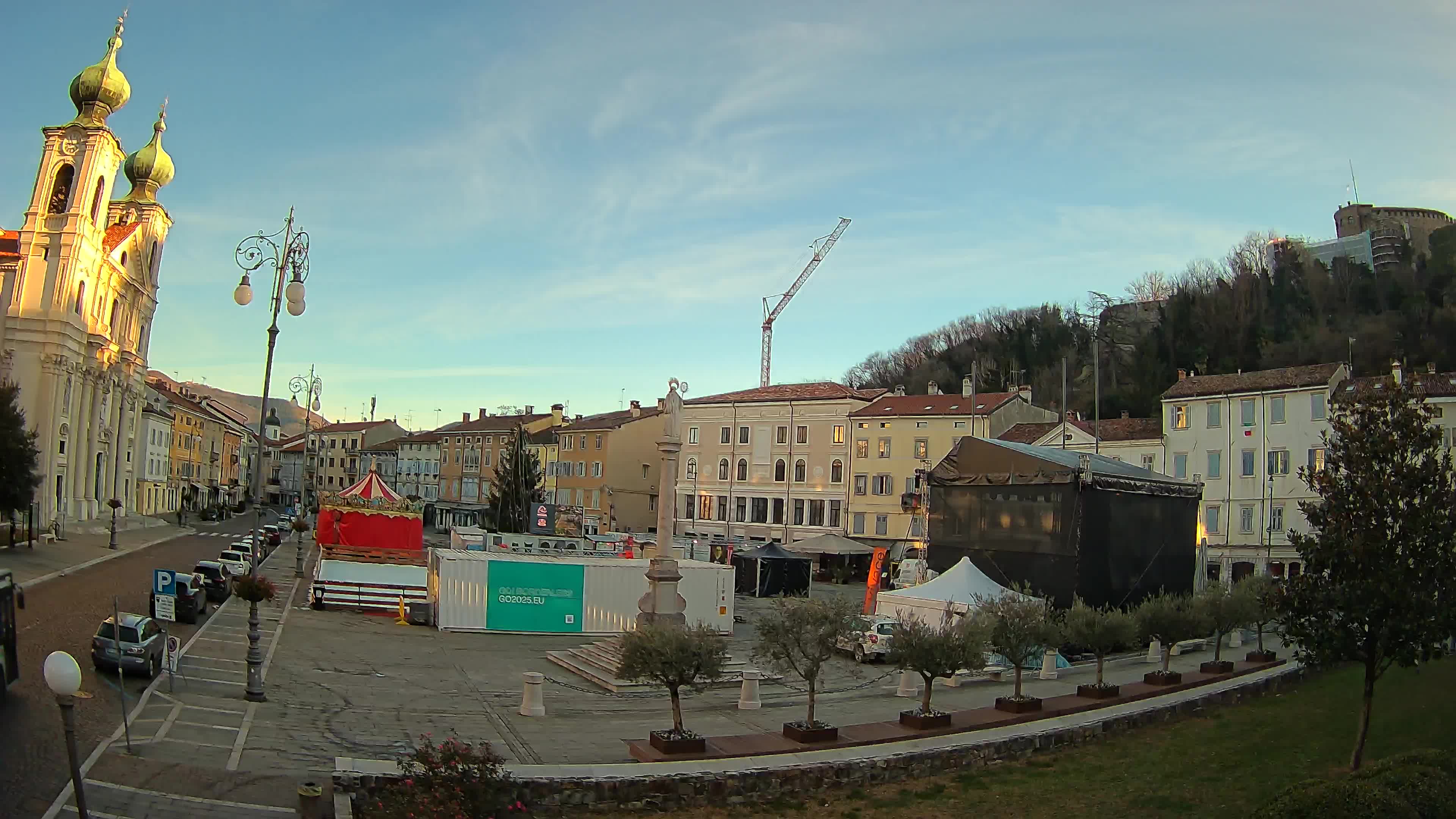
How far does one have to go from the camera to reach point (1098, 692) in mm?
20234

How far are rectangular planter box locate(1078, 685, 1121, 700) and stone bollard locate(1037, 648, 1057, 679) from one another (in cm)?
316

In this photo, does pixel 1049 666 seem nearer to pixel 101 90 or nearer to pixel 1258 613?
pixel 1258 613

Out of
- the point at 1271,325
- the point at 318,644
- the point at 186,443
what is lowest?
the point at 318,644

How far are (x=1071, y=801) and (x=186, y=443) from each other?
98527mm

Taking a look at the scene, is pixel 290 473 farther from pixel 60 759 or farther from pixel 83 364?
pixel 60 759

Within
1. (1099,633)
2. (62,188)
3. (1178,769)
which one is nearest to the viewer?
(1178,769)

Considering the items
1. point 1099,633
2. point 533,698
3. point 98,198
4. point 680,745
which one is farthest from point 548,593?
point 98,198

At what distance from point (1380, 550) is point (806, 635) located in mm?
8702

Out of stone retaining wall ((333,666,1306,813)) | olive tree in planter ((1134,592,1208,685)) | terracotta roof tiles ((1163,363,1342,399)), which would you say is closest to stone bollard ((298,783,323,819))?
stone retaining wall ((333,666,1306,813))

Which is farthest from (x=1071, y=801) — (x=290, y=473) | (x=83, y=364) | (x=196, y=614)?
(x=290, y=473)

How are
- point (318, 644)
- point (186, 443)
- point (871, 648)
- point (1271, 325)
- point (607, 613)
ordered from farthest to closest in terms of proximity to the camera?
point (186, 443) → point (1271, 325) → point (607, 613) → point (871, 648) → point (318, 644)

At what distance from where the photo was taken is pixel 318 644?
2531 cm

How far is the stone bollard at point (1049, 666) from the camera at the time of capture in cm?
2403

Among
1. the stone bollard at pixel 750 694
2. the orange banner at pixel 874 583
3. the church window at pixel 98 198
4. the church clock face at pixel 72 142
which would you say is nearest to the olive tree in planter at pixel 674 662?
the stone bollard at pixel 750 694
